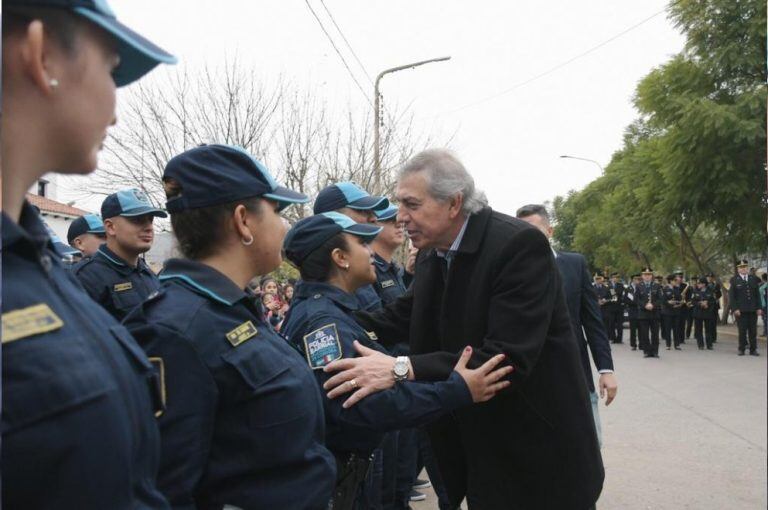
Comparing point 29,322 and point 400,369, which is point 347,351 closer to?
point 400,369

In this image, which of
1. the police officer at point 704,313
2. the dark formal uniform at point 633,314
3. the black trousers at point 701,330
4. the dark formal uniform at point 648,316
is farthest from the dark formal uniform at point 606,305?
the black trousers at point 701,330

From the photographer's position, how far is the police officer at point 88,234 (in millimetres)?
5914

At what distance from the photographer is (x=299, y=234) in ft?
10.2

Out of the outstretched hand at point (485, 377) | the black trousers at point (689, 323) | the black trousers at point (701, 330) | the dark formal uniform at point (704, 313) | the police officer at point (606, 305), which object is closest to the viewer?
the outstretched hand at point (485, 377)

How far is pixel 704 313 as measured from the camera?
1784 cm

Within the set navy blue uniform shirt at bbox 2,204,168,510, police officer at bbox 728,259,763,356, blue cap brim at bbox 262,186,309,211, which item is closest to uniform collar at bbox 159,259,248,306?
blue cap brim at bbox 262,186,309,211

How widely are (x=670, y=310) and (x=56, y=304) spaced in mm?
19358

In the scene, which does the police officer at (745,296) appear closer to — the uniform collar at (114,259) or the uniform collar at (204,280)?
the uniform collar at (114,259)

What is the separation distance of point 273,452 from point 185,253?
677 millimetres

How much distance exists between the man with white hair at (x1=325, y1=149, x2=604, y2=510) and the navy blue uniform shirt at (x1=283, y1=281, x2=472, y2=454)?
7 cm

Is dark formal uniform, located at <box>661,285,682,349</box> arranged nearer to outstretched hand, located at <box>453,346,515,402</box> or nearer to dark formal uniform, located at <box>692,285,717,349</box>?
dark formal uniform, located at <box>692,285,717,349</box>

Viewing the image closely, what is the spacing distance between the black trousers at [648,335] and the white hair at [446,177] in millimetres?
15061

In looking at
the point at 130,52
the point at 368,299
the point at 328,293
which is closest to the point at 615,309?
the point at 368,299

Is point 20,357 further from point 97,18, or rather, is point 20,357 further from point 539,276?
point 539,276
